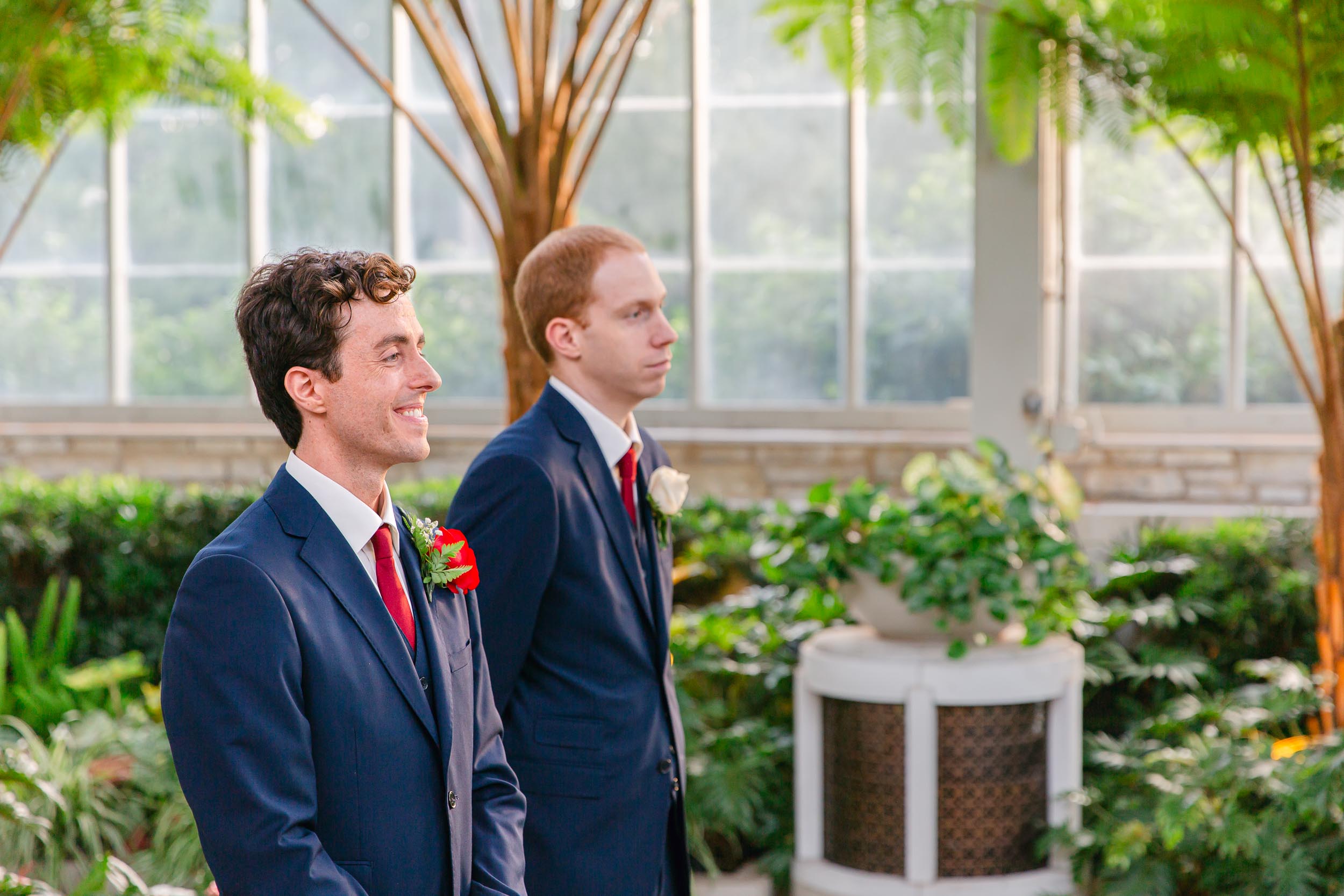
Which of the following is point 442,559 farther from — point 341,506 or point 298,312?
point 298,312

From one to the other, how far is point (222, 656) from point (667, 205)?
5.75 metres

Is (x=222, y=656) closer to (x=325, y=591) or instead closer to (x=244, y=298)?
(x=325, y=591)

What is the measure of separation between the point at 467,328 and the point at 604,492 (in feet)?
16.8

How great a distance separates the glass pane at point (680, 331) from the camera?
6.85m

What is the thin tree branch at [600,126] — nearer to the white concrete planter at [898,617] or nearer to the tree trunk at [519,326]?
the tree trunk at [519,326]

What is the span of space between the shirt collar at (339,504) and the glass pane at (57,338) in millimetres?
6729

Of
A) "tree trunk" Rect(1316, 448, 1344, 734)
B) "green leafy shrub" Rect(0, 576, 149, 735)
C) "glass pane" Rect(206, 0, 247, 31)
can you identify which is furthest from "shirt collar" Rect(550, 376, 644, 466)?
"glass pane" Rect(206, 0, 247, 31)

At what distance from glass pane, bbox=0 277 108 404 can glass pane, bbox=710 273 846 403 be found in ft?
11.9

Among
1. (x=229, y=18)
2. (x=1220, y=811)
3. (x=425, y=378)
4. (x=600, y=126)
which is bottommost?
(x=1220, y=811)

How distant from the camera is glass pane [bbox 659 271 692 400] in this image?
685cm

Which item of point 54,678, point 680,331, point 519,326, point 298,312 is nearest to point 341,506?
point 298,312

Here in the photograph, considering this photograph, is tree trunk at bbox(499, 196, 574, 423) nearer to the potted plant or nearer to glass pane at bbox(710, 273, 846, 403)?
the potted plant

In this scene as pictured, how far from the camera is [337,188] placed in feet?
23.7

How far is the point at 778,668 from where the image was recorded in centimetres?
430
